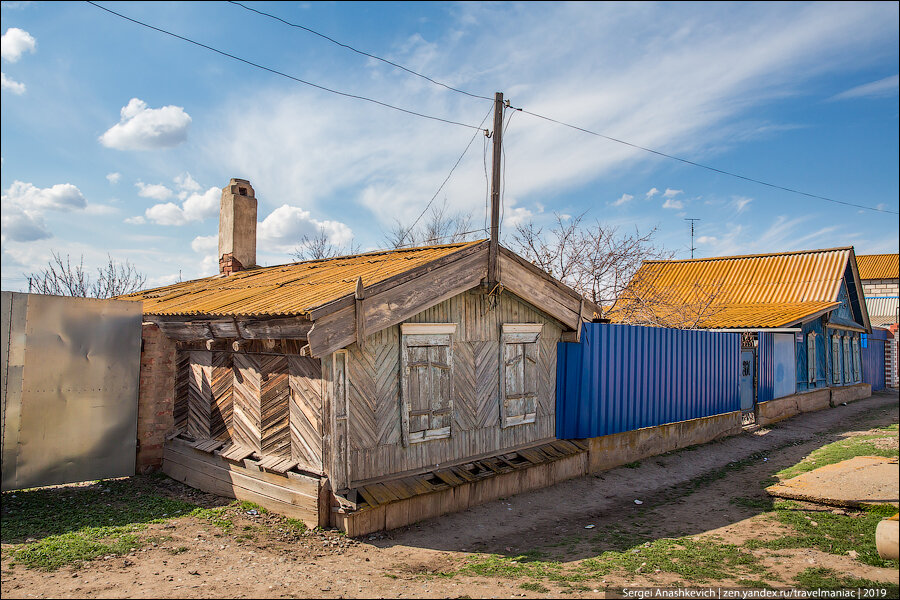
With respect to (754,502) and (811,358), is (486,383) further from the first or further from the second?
(811,358)

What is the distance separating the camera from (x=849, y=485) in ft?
26.8

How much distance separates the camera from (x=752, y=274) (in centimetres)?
2298

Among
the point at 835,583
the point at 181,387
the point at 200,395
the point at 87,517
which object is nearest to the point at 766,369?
the point at 835,583

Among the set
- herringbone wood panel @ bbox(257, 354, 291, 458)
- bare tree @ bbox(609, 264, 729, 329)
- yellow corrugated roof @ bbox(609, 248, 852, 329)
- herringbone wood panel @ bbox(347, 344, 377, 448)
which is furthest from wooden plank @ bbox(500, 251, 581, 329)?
bare tree @ bbox(609, 264, 729, 329)

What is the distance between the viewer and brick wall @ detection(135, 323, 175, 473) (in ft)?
28.9

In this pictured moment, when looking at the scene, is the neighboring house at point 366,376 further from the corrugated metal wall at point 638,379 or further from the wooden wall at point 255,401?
the corrugated metal wall at point 638,379

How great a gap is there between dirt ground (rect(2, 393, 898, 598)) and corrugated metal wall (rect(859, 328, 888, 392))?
20678mm

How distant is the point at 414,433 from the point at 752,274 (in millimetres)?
20541

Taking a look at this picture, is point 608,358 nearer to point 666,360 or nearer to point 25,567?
point 666,360

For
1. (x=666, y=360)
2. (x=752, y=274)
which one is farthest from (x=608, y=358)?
(x=752, y=274)

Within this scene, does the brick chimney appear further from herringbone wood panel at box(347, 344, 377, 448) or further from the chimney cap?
herringbone wood panel at box(347, 344, 377, 448)

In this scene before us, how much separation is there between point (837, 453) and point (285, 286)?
37.8 feet

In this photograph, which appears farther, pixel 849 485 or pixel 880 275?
pixel 880 275

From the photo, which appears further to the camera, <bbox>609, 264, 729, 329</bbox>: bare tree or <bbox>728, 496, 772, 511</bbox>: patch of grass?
<bbox>609, 264, 729, 329</bbox>: bare tree
